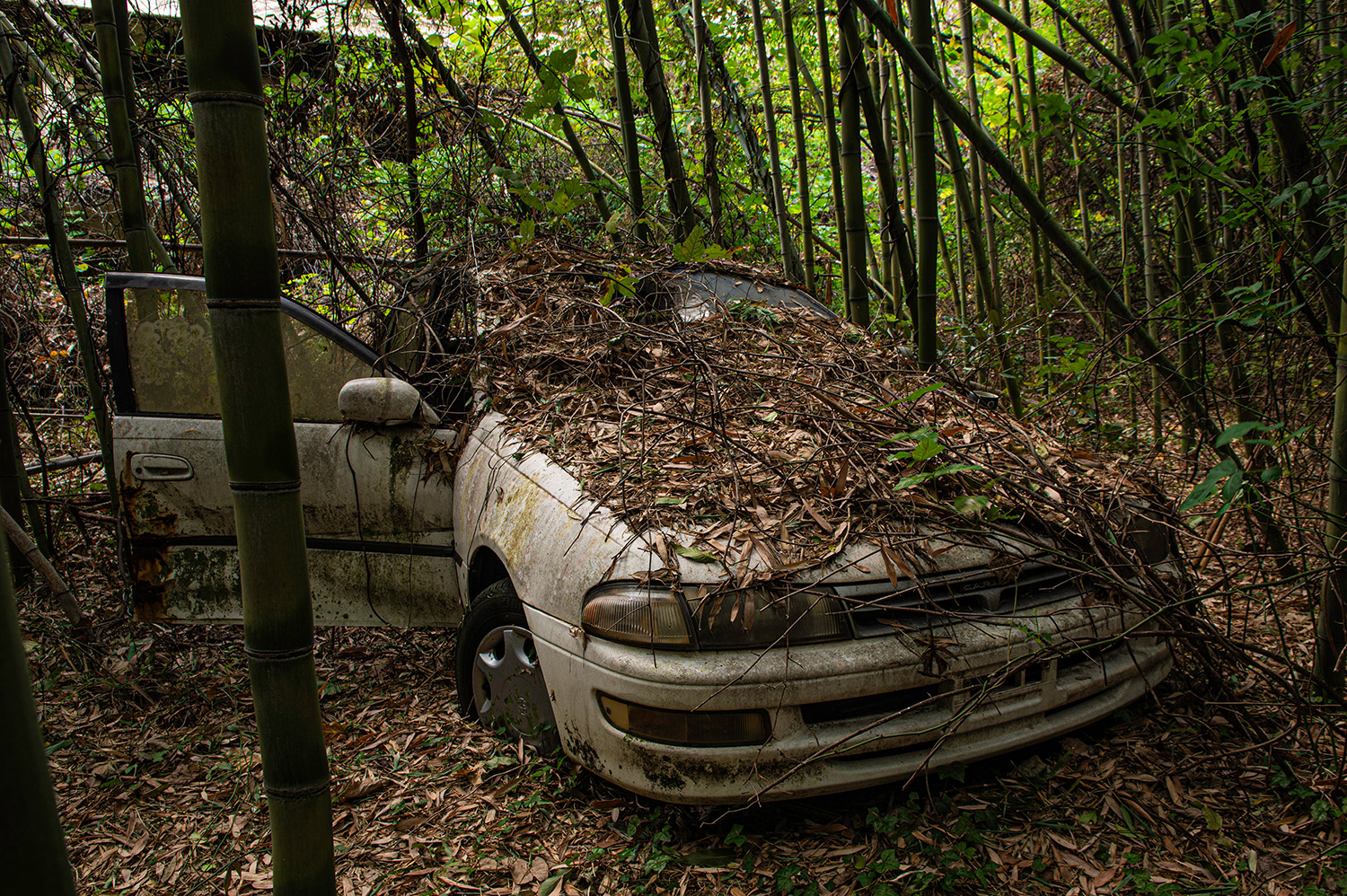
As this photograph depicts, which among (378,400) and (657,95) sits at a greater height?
(657,95)

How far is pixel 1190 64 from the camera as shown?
2.39 metres

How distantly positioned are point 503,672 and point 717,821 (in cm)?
97

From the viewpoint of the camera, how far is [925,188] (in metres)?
3.22

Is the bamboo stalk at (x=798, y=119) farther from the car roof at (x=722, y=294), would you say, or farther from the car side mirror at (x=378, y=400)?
the car side mirror at (x=378, y=400)

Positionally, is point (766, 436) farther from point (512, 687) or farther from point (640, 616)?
point (512, 687)

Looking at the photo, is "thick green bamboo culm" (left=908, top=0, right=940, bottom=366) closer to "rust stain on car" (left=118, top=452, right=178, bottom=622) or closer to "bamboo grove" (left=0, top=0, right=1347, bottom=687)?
"bamboo grove" (left=0, top=0, right=1347, bottom=687)

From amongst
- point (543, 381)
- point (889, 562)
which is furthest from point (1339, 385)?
point (543, 381)

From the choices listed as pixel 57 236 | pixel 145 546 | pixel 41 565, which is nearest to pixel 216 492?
pixel 145 546

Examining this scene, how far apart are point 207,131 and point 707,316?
2.61m

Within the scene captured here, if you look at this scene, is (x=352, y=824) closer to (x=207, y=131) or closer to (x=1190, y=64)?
(x=207, y=131)

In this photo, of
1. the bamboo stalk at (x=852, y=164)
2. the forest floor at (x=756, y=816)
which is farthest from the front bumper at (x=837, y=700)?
the bamboo stalk at (x=852, y=164)

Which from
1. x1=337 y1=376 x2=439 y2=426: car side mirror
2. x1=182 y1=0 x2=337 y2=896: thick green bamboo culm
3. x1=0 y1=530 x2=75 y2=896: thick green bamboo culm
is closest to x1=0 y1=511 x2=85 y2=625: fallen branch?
x1=337 y1=376 x2=439 y2=426: car side mirror

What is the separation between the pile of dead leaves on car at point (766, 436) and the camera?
2121 mm

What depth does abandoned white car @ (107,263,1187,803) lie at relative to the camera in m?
1.93
